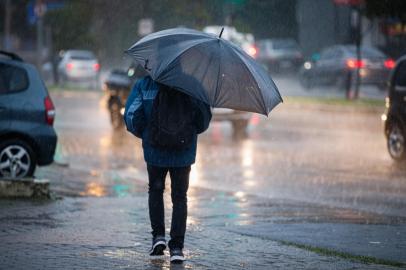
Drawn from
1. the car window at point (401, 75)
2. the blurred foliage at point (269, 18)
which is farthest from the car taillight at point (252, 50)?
the car window at point (401, 75)

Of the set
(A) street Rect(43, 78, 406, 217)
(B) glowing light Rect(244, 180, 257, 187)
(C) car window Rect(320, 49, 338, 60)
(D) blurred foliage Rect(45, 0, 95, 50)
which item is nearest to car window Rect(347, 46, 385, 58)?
(C) car window Rect(320, 49, 338, 60)

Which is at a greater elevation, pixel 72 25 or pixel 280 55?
pixel 72 25

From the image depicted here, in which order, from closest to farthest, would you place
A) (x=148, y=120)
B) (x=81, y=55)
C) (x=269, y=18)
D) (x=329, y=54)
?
1. (x=148, y=120)
2. (x=329, y=54)
3. (x=81, y=55)
4. (x=269, y=18)

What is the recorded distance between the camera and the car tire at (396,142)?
18.2 meters

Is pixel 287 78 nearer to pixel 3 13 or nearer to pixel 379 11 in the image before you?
pixel 379 11

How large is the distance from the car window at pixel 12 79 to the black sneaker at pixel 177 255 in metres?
5.83

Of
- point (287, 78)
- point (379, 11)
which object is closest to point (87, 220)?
point (379, 11)

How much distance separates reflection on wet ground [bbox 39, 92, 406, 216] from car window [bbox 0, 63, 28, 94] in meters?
1.45

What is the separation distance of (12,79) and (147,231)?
4366 mm

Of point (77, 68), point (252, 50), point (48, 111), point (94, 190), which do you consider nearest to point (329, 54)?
point (252, 50)

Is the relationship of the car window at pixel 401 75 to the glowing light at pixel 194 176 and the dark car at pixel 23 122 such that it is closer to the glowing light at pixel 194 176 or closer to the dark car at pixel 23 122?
the glowing light at pixel 194 176

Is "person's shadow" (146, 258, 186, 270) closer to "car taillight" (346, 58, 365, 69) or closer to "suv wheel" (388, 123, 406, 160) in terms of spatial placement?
"suv wheel" (388, 123, 406, 160)

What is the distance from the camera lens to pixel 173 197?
890 centimetres

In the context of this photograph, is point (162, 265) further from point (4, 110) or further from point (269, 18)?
point (269, 18)
